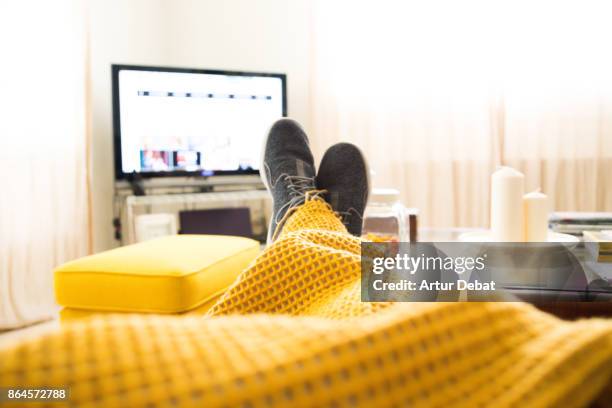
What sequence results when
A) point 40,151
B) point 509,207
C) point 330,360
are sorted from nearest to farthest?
point 330,360
point 509,207
point 40,151

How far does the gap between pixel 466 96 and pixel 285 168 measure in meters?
→ 1.40

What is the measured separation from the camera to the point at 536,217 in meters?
0.85

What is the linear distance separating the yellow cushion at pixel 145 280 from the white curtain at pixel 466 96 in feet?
4.83

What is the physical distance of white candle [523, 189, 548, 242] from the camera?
2.80 ft

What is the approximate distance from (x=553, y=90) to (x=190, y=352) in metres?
2.55

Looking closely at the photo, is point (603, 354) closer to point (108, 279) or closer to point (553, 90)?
point (108, 279)

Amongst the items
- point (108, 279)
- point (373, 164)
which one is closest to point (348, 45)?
point (373, 164)

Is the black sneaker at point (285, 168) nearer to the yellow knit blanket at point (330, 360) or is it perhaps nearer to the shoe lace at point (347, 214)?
the shoe lace at point (347, 214)

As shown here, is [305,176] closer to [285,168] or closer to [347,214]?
[285,168]

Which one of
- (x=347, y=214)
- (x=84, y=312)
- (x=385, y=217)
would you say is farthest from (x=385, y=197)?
(x=84, y=312)

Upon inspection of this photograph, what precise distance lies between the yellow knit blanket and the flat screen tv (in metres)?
2.14

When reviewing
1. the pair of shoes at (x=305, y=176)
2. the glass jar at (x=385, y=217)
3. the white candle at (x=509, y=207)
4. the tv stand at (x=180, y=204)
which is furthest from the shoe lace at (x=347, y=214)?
the tv stand at (x=180, y=204)

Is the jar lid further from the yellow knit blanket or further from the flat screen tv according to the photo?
the yellow knit blanket

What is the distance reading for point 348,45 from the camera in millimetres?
2619
